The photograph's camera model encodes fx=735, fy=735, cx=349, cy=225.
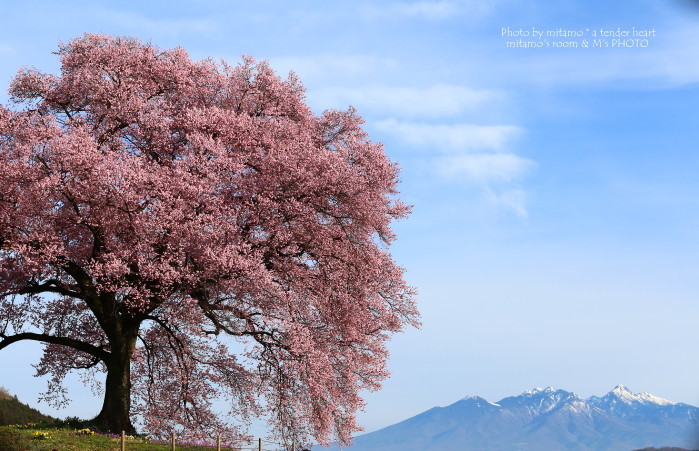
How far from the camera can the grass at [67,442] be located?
85.4 feet

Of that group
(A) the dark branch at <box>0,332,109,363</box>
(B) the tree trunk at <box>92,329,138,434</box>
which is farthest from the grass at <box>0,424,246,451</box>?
(A) the dark branch at <box>0,332,109,363</box>

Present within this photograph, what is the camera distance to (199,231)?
27016 mm

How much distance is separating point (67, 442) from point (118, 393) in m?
4.16

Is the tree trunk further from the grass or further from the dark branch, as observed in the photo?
the grass

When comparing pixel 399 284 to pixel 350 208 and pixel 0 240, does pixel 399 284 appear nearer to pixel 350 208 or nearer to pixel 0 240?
pixel 350 208

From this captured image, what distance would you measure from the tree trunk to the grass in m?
1.24

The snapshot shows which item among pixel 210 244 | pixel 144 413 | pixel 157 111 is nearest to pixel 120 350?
pixel 144 413

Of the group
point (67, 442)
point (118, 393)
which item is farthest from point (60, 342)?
point (67, 442)

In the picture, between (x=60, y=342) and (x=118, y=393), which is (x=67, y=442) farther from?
(x=60, y=342)

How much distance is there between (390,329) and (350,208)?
7583mm

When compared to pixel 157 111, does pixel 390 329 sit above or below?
below

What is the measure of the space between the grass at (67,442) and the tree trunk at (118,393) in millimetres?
1238

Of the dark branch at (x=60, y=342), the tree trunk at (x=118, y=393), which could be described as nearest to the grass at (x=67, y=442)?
the tree trunk at (x=118, y=393)

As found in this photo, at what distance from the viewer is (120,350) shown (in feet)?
105
